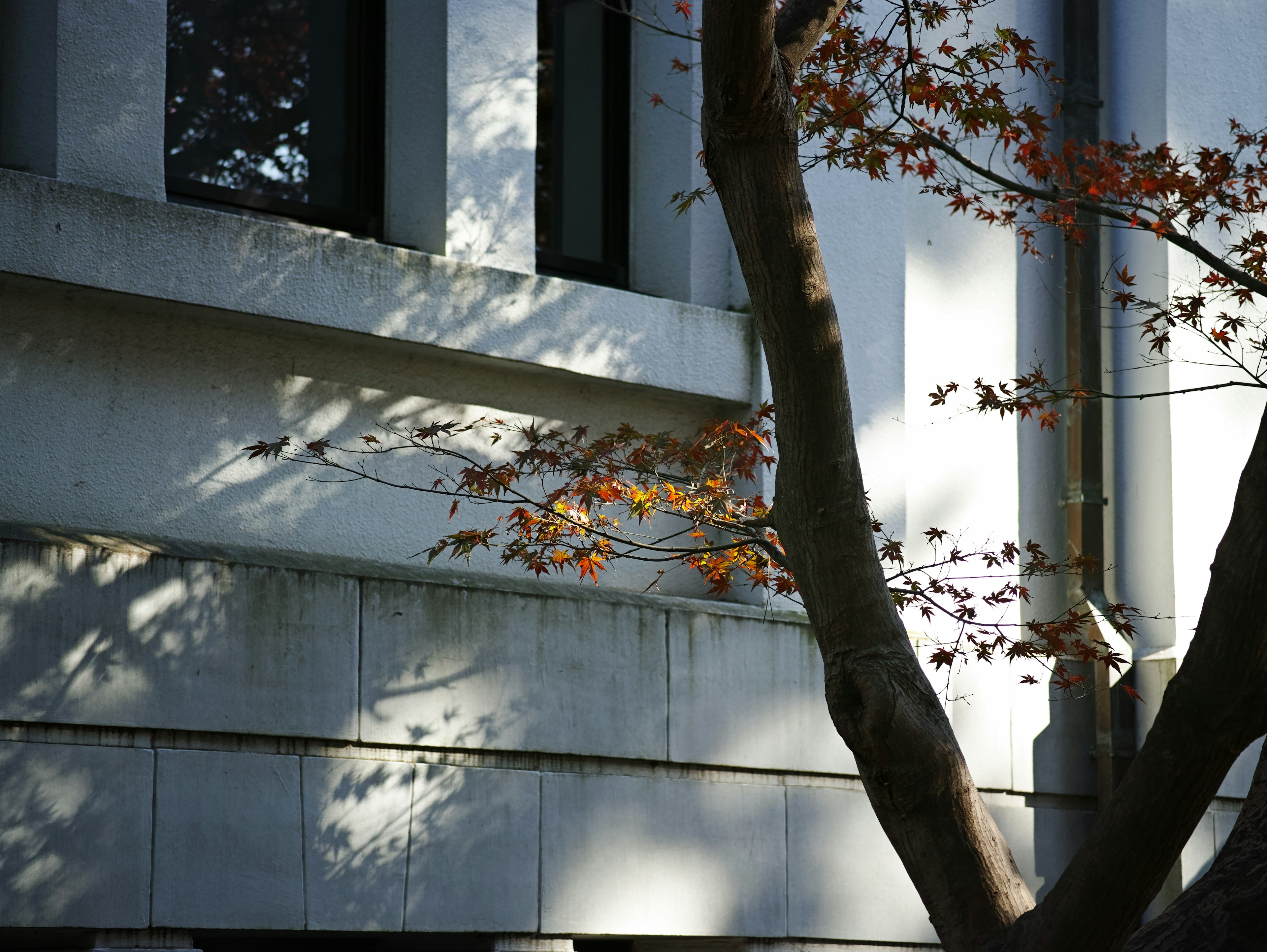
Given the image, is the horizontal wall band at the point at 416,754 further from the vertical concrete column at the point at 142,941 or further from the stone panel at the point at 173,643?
the vertical concrete column at the point at 142,941

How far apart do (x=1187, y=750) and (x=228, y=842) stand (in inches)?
155

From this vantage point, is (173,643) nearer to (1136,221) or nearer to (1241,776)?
(1136,221)

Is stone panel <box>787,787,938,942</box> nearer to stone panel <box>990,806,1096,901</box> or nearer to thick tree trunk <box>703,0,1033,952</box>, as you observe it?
stone panel <box>990,806,1096,901</box>

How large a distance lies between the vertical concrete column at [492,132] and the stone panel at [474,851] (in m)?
2.59

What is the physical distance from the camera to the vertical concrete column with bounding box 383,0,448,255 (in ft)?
24.0

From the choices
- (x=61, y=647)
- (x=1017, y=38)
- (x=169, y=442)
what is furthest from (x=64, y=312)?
(x=1017, y=38)

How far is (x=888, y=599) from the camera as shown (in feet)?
14.5

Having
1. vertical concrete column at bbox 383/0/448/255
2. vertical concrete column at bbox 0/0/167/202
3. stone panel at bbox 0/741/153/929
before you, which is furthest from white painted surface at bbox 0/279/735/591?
stone panel at bbox 0/741/153/929

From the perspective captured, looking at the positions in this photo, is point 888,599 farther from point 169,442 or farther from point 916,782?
point 169,442

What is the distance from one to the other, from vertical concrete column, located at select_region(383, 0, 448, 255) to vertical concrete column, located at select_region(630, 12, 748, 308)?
56.1 inches

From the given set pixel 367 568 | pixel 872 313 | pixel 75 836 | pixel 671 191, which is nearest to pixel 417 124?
pixel 671 191

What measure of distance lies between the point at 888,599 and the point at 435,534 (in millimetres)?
3259

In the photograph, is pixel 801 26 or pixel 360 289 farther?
pixel 360 289

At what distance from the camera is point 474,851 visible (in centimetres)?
659
